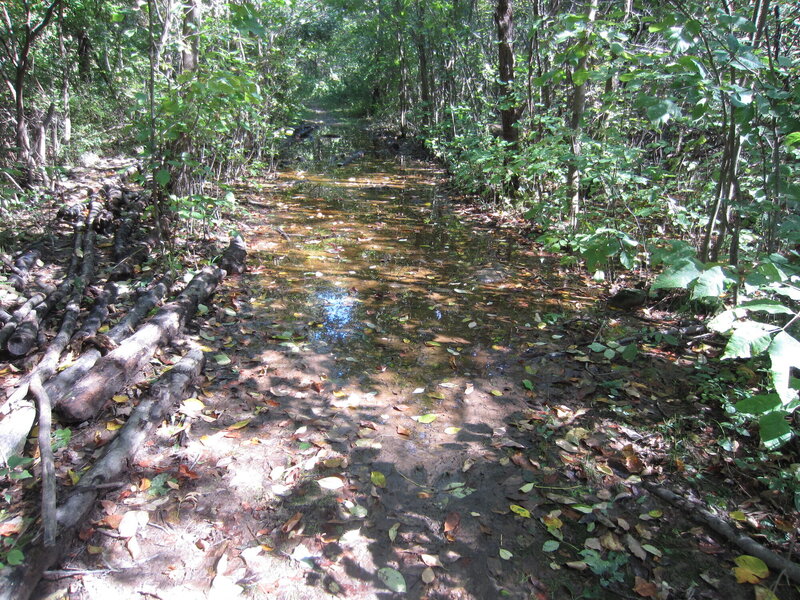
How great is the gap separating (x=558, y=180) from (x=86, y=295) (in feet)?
20.5

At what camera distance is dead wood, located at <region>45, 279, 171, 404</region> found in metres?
2.93

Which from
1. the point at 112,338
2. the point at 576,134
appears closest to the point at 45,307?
the point at 112,338

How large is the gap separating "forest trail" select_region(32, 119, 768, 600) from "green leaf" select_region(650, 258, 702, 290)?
132 centimetres

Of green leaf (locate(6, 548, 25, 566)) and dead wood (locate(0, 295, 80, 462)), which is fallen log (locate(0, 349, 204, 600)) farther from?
dead wood (locate(0, 295, 80, 462))

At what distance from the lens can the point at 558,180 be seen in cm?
724

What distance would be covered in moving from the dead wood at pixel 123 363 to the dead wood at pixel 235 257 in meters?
1.21

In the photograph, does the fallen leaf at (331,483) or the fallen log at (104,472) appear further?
the fallen leaf at (331,483)

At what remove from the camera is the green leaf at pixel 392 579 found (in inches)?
83.0

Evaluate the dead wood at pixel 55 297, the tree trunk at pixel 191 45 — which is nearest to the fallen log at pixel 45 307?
the dead wood at pixel 55 297

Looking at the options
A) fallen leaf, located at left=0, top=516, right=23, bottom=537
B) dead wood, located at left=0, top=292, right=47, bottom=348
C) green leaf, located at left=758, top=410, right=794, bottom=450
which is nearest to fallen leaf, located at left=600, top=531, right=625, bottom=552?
green leaf, located at left=758, top=410, right=794, bottom=450

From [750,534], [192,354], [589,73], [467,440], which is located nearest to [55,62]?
[192,354]

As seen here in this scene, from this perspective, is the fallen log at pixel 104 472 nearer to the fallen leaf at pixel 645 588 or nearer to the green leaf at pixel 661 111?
the fallen leaf at pixel 645 588

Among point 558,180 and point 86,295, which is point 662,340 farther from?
point 86,295

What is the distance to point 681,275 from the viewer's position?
1.84 meters
